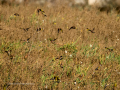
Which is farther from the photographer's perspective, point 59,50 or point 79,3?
point 79,3

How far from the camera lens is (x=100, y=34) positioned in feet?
11.8

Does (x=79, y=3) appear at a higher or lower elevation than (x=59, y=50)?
higher

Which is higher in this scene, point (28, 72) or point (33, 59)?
point (33, 59)

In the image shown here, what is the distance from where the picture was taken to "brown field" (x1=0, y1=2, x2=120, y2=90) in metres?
2.10

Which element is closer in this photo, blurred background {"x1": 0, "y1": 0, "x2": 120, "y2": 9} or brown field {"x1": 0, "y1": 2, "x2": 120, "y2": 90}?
brown field {"x1": 0, "y1": 2, "x2": 120, "y2": 90}

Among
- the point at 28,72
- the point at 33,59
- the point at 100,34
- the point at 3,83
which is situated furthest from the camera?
the point at 100,34

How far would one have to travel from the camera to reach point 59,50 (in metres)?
2.90

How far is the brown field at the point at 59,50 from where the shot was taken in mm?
2096

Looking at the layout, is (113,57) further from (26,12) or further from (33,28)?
(26,12)

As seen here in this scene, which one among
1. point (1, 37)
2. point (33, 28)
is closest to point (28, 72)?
point (1, 37)

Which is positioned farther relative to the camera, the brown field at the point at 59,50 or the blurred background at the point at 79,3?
the blurred background at the point at 79,3

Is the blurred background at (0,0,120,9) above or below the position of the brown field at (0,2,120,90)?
above

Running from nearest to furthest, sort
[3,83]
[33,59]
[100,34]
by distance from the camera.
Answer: [3,83], [33,59], [100,34]

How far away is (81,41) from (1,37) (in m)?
1.74
